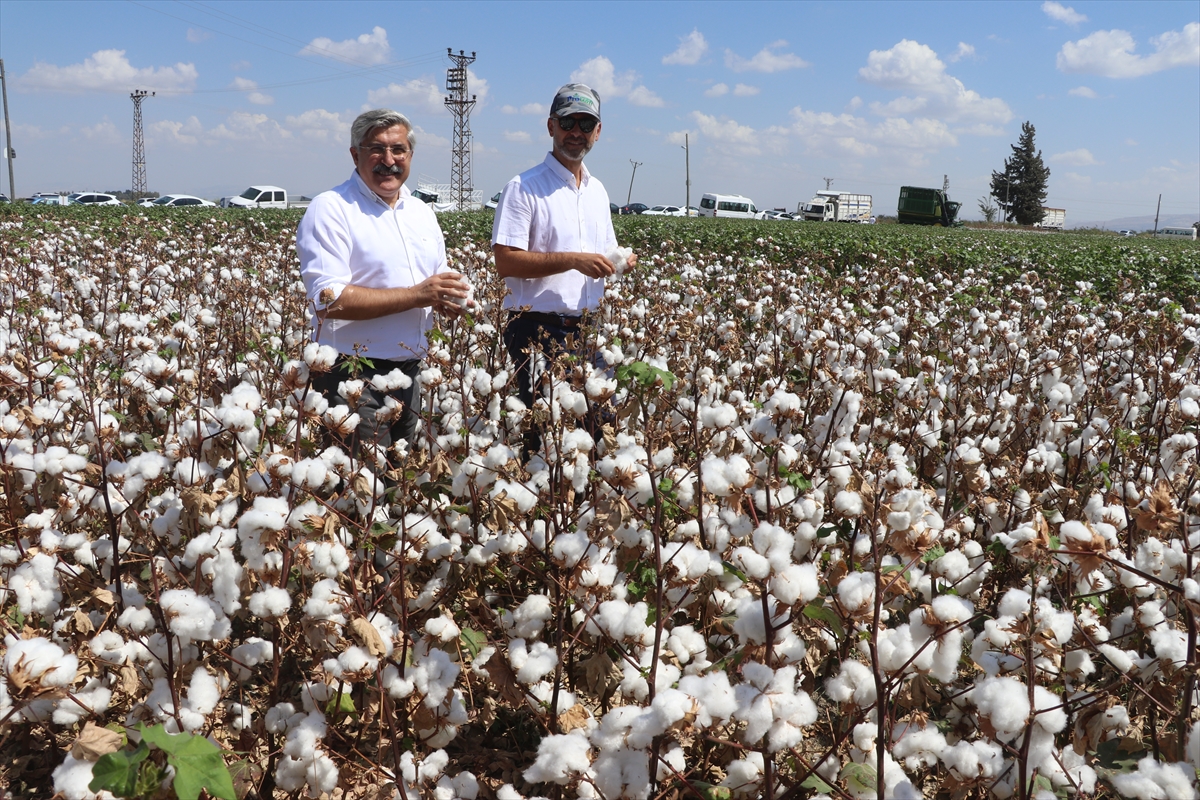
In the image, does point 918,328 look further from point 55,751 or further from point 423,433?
point 55,751

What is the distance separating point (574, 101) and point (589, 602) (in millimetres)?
2380

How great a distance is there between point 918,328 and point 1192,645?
475 centimetres

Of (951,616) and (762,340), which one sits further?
(762,340)

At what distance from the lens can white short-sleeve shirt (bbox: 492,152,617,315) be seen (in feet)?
12.3

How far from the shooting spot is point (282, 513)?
2.02 metres

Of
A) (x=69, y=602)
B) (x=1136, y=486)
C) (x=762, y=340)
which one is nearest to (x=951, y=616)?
(x=1136, y=486)

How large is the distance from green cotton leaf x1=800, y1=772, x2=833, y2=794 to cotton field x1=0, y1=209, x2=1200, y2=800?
46 mm

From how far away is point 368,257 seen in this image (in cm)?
321

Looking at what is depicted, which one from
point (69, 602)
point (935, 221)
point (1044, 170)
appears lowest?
point (69, 602)

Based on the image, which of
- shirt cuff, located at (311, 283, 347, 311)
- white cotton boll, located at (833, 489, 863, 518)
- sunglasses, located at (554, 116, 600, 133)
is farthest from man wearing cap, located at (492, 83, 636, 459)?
white cotton boll, located at (833, 489, 863, 518)

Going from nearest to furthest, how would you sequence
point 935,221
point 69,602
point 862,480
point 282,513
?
point 282,513 → point 862,480 → point 69,602 → point 935,221

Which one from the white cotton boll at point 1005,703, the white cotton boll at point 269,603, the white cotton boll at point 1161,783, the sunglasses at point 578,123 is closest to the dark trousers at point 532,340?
the sunglasses at point 578,123

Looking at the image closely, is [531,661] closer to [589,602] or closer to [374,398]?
[589,602]

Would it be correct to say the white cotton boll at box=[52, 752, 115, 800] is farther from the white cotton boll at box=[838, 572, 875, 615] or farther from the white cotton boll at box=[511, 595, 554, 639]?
the white cotton boll at box=[838, 572, 875, 615]
